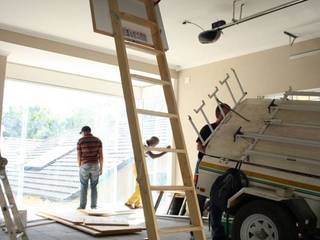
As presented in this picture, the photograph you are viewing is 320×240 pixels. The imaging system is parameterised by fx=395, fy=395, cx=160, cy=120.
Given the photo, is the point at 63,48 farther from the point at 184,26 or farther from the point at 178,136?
the point at 178,136

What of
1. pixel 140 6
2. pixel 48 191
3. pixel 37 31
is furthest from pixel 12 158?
pixel 140 6

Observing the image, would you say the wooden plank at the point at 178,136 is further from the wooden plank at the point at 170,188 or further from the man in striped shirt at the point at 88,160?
the man in striped shirt at the point at 88,160

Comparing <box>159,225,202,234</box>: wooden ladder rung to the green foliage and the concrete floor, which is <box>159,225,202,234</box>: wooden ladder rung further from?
the green foliage

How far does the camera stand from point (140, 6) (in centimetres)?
337

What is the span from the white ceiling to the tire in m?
2.69

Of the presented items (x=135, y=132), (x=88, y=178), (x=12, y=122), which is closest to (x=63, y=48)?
(x=12, y=122)

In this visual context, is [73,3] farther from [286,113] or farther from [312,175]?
[312,175]

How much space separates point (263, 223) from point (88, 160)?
4246 mm

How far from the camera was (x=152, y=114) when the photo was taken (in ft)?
9.32

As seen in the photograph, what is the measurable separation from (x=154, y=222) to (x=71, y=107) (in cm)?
634

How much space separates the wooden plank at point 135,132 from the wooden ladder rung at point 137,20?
0.08 metres

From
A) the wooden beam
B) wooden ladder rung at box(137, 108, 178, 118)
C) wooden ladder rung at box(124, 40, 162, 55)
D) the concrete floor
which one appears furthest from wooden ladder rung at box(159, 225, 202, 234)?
the wooden beam

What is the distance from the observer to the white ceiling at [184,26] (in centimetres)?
522

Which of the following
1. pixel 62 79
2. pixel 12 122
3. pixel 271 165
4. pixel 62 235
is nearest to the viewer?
pixel 271 165
